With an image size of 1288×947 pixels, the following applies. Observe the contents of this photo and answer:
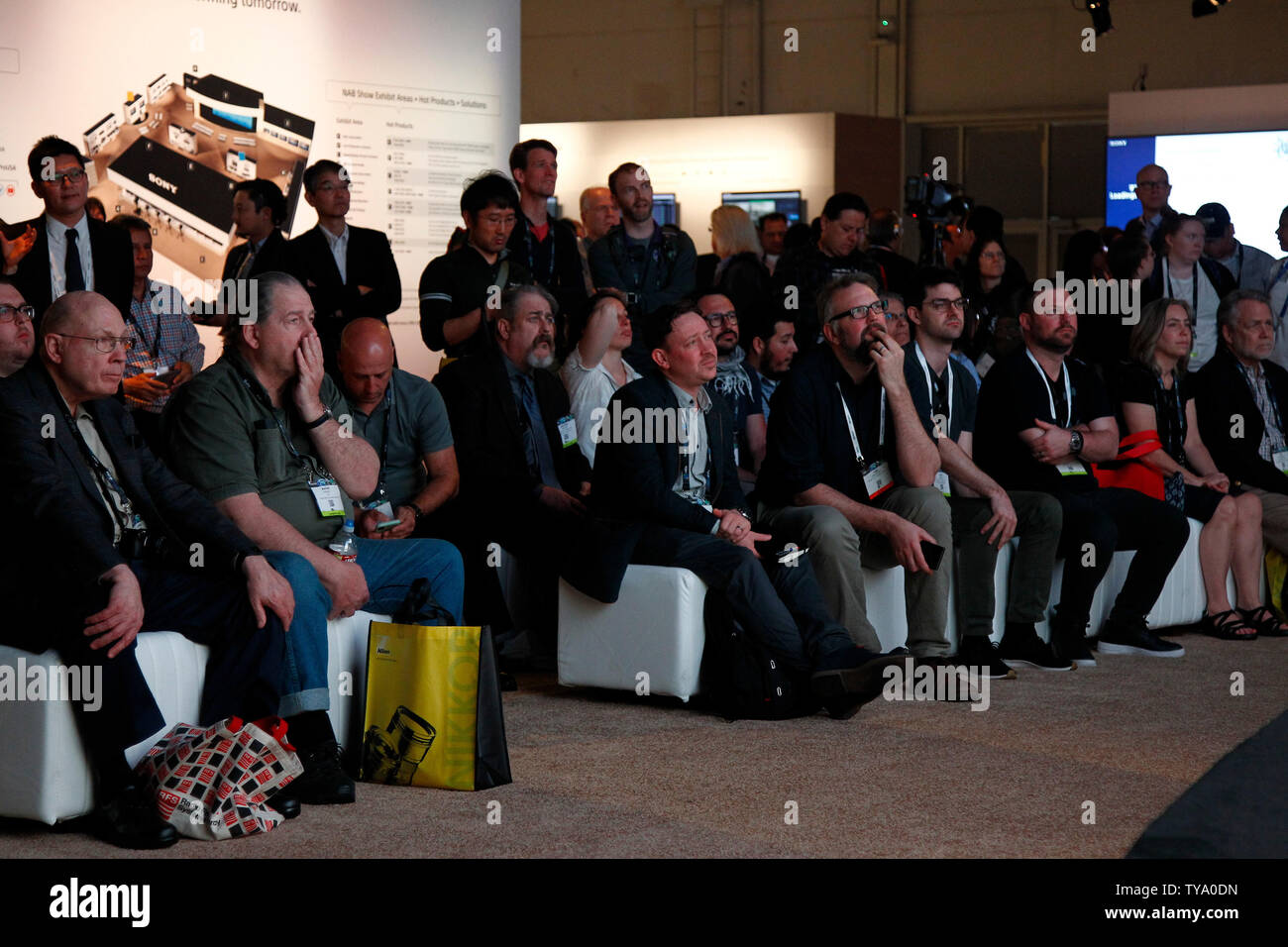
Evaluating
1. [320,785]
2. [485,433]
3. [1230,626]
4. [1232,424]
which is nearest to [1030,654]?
[1230,626]

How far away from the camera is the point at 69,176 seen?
579 centimetres

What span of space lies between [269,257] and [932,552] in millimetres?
2975

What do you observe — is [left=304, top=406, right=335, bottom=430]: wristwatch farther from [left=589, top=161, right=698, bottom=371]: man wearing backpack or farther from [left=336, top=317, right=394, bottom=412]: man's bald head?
[left=589, top=161, right=698, bottom=371]: man wearing backpack

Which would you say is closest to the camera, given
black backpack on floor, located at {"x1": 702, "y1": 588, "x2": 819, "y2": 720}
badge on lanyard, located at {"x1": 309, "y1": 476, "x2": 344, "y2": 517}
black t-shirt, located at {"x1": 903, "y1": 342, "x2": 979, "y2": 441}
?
badge on lanyard, located at {"x1": 309, "y1": 476, "x2": 344, "y2": 517}

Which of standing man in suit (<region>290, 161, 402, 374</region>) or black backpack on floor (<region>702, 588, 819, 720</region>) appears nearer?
black backpack on floor (<region>702, 588, 819, 720</region>)

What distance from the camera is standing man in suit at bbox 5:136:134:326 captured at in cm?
576

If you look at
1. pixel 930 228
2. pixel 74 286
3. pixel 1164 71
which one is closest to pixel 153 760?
pixel 74 286

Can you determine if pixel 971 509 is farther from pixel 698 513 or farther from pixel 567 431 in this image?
pixel 567 431

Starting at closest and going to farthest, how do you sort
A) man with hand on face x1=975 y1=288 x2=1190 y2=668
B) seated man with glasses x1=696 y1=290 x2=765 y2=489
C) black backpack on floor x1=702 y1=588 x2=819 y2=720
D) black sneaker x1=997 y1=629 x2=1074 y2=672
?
black backpack on floor x1=702 y1=588 x2=819 y2=720 < black sneaker x1=997 y1=629 x2=1074 y2=672 < man with hand on face x1=975 y1=288 x2=1190 y2=668 < seated man with glasses x1=696 y1=290 x2=765 y2=489

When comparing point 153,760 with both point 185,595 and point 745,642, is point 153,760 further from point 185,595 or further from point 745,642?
point 745,642

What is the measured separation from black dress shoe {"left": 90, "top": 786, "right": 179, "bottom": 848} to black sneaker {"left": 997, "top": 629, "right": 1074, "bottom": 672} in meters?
3.17

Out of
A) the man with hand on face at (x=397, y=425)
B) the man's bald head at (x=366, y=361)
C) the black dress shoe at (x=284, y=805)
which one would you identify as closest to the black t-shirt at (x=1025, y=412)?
the man with hand on face at (x=397, y=425)

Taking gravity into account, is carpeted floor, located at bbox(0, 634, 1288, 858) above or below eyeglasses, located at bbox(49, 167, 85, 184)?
below

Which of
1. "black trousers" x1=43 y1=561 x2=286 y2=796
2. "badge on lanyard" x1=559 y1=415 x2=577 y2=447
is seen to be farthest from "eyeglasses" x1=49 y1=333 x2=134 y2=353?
"badge on lanyard" x1=559 y1=415 x2=577 y2=447
